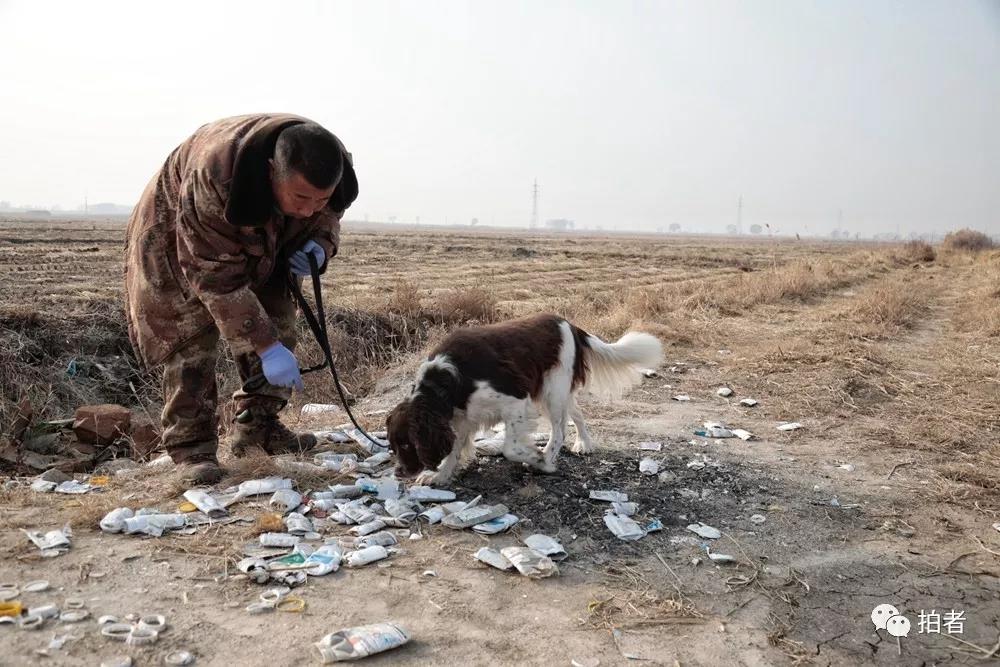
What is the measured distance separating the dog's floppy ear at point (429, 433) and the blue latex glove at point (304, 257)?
3.94ft

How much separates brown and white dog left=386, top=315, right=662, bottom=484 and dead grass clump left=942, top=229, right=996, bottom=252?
136 feet

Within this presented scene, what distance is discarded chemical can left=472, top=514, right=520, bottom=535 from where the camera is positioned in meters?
3.97

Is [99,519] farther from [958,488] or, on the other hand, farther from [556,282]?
[556,282]

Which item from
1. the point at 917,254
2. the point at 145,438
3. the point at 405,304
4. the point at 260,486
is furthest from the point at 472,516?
the point at 917,254

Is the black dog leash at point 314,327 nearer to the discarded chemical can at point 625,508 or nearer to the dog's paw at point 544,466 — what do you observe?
the dog's paw at point 544,466

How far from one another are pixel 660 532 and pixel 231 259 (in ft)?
9.40

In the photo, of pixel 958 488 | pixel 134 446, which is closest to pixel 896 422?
pixel 958 488

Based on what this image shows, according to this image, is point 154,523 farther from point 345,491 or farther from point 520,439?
point 520,439

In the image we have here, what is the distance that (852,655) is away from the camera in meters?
2.95

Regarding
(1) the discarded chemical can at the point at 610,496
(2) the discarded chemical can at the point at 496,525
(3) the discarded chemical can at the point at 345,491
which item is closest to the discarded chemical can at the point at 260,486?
(3) the discarded chemical can at the point at 345,491

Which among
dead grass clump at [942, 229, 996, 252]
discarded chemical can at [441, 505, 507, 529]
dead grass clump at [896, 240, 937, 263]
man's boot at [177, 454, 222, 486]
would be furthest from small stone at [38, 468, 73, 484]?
dead grass clump at [942, 229, 996, 252]

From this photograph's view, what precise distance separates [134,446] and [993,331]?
10.9 m

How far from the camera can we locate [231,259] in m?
4.25

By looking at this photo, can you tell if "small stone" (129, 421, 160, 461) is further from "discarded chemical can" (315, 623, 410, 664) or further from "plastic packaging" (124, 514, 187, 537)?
"discarded chemical can" (315, 623, 410, 664)
